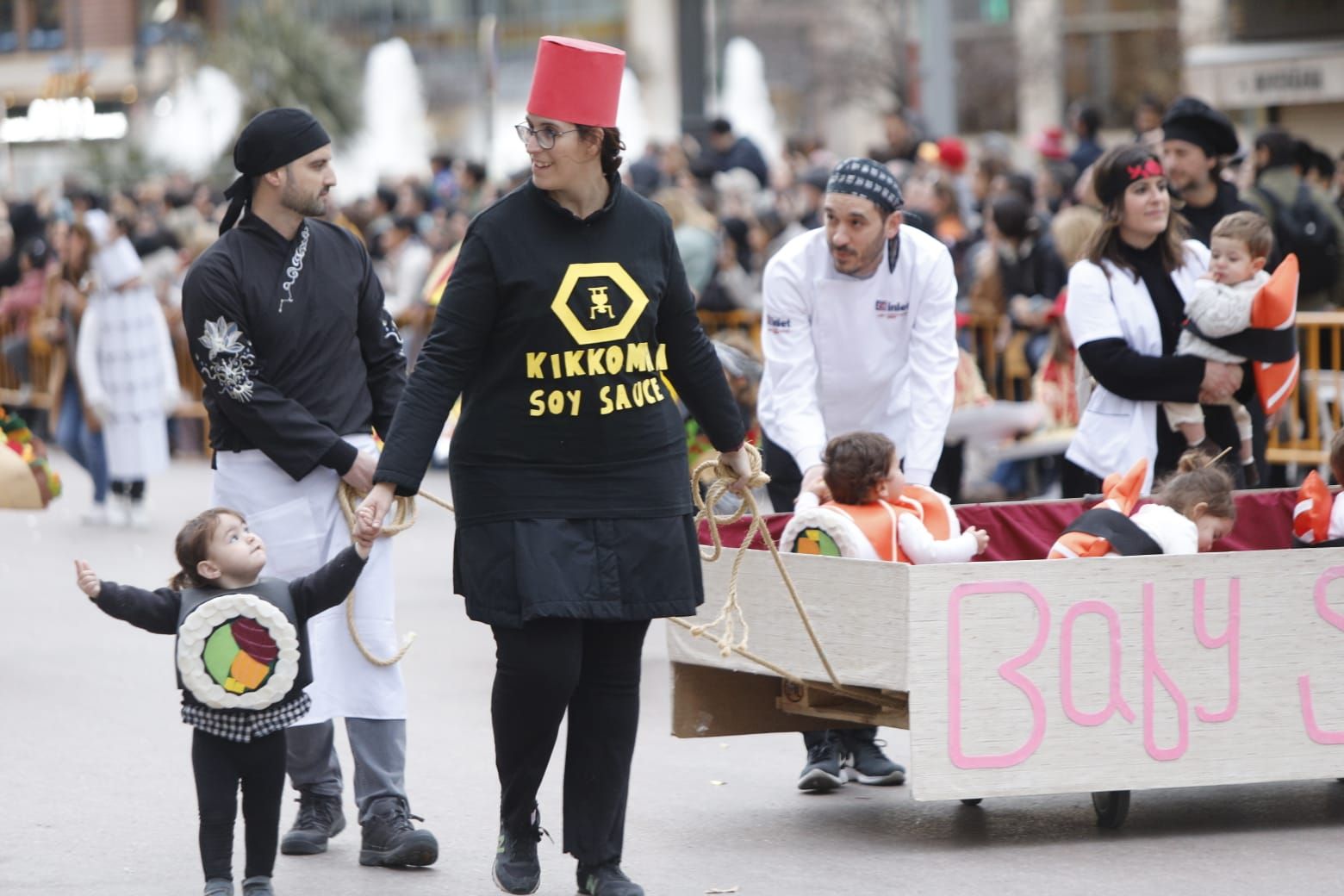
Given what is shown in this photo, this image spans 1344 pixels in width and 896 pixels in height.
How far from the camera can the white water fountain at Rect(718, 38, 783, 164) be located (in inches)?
2096

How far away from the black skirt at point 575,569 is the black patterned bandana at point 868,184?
1.68m

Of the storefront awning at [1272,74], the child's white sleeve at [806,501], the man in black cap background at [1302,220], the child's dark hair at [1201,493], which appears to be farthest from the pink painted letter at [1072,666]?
the storefront awning at [1272,74]

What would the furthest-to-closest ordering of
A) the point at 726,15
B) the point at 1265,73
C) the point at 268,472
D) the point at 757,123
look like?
the point at 726,15, the point at 757,123, the point at 1265,73, the point at 268,472

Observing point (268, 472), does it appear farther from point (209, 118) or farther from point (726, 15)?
point (726, 15)

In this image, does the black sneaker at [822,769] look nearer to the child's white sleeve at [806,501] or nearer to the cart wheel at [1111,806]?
the child's white sleeve at [806,501]

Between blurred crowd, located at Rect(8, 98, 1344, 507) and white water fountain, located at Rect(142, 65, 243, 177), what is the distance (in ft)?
89.3

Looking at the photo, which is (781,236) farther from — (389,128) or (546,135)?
(389,128)

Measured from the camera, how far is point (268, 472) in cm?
577

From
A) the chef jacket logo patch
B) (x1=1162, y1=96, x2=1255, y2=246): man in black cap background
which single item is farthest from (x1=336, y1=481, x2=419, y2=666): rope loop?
(x1=1162, y1=96, x2=1255, y2=246): man in black cap background

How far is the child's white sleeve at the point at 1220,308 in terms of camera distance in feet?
22.1

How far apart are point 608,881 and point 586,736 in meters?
0.35

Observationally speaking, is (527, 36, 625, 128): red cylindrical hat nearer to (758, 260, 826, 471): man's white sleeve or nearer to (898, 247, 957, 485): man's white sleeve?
(758, 260, 826, 471): man's white sleeve

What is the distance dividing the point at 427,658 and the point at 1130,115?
4206 cm

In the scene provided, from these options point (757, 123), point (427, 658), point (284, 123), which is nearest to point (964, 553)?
point (284, 123)
